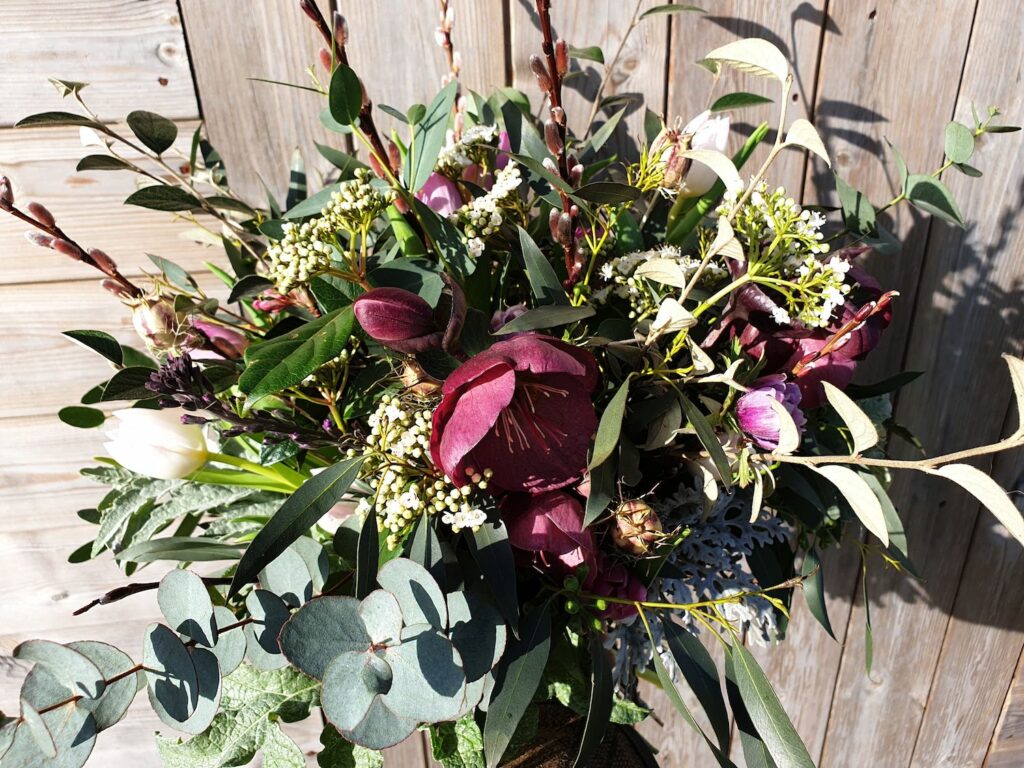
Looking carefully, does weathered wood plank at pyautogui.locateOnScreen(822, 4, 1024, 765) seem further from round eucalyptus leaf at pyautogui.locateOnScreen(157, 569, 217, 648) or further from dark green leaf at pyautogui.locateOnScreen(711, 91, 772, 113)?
round eucalyptus leaf at pyautogui.locateOnScreen(157, 569, 217, 648)

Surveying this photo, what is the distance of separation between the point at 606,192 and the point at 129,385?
1.20 ft

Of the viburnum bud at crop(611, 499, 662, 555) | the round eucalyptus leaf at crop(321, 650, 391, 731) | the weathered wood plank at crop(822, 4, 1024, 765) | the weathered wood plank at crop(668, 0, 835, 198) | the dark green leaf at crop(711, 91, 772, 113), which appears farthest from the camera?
the weathered wood plank at crop(822, 4, 1024, 765)

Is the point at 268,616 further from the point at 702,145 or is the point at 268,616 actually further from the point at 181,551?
the point at 702,145

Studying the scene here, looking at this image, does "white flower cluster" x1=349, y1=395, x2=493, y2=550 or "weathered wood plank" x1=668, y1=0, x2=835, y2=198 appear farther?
"weathered wood plank" x1=668, y1=0, x2=835, y2=198

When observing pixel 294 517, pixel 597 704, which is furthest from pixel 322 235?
pixel 597 704

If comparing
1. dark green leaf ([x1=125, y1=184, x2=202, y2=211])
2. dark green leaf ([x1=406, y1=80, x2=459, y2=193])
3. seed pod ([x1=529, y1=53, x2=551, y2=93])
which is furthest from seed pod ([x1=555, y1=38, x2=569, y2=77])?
dark green leaf ([x1=125, y1=184, x2=202, y2=211])

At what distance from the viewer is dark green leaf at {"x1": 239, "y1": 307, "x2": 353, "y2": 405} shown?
43 centimetres

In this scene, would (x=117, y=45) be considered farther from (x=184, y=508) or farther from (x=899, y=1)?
(x=899, y=1)

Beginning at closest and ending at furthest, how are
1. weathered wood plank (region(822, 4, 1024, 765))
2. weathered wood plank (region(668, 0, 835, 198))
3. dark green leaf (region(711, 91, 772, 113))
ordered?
dark green leaf (region(711, 91, 772, 113)) < weathered wood plank (region(668, 0, 835, 198)) < weathered wood plank (region(822, 4, 1024, 765))

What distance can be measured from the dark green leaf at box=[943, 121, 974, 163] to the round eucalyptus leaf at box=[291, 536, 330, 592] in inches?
27.4

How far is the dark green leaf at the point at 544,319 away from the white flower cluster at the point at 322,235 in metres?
0.13

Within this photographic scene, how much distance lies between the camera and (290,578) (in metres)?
0.53

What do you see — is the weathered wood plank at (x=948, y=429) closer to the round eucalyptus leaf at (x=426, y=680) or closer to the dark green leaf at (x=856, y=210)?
the dark green leaf at (x=856, y=210)

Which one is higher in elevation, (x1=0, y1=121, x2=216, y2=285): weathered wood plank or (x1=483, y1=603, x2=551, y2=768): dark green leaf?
(x1=0, y1=121, x2=216, y2=285): weathered wood plank
